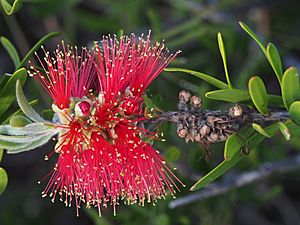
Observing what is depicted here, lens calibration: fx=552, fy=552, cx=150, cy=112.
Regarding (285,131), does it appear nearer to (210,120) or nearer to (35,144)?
(210,120)

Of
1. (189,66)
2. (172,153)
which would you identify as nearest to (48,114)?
(172,153)

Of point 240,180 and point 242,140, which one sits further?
point 240,180

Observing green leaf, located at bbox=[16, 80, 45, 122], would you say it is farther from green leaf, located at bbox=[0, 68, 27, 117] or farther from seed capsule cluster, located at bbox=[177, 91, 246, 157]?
seed capsule cluster, located at bbox=[177, 91, 246, 157]

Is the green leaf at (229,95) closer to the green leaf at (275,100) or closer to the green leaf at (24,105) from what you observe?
the green leaf at (275,100)

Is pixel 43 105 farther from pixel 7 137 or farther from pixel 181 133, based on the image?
pixel 181 133

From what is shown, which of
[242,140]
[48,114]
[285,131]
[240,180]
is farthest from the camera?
[240,180]

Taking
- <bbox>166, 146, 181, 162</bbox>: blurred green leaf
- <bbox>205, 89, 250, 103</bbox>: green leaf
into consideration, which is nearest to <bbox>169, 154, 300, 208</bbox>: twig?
<bbox>166, 146, 181, 162</bbox>: blurred green leaf

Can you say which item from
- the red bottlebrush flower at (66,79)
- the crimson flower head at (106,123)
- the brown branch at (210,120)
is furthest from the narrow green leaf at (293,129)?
the red bottlebrush flower at (66,79)
